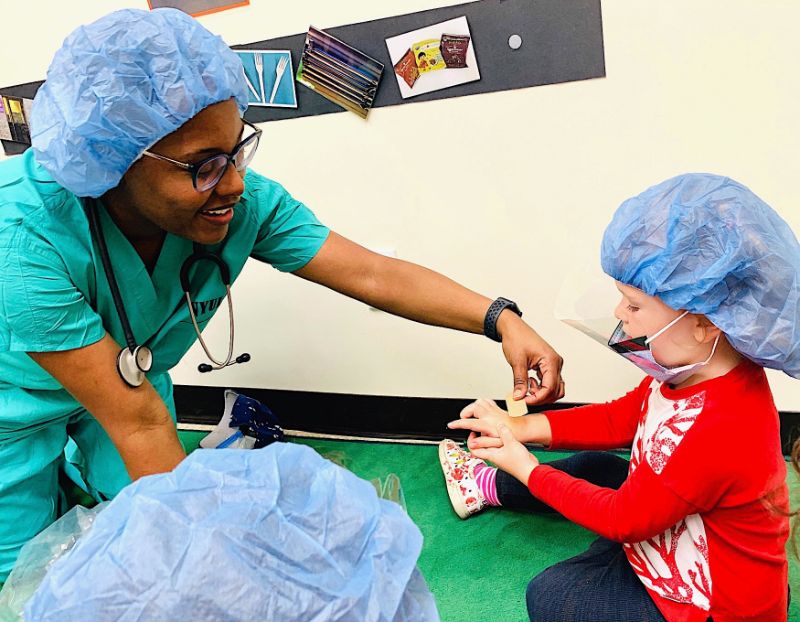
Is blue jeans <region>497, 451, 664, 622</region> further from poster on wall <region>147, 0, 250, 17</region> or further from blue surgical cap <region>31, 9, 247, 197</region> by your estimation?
poster on wall <region>147, 0, 250, 17</region>

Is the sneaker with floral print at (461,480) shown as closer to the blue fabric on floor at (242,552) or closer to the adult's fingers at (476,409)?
the adult's fingers at (476,409)

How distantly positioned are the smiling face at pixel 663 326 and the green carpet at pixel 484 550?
0.66 m

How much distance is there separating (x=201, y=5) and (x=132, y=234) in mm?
785

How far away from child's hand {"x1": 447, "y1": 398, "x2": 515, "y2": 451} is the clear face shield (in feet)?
0.78

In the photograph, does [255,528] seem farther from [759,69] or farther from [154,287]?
[759,69]

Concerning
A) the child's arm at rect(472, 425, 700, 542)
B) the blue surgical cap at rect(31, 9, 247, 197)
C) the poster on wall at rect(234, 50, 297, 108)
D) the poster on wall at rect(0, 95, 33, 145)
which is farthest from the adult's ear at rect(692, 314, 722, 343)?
the poster on wall at rect(0, 95, 33, 145)

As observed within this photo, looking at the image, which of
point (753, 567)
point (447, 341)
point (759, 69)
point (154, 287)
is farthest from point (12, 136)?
point (753, 567)

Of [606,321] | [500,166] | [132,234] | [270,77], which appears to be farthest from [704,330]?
[270,77]

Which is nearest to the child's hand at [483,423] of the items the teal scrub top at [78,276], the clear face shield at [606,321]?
the clear face shield at [606,321]

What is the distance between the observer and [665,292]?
3.00ft

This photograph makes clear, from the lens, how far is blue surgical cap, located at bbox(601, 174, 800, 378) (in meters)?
0.85

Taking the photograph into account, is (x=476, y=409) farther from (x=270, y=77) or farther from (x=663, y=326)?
(x=270, y=77)

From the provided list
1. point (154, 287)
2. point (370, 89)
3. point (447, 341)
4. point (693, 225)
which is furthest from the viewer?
point (447, 341)

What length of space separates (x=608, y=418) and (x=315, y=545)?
85cm
